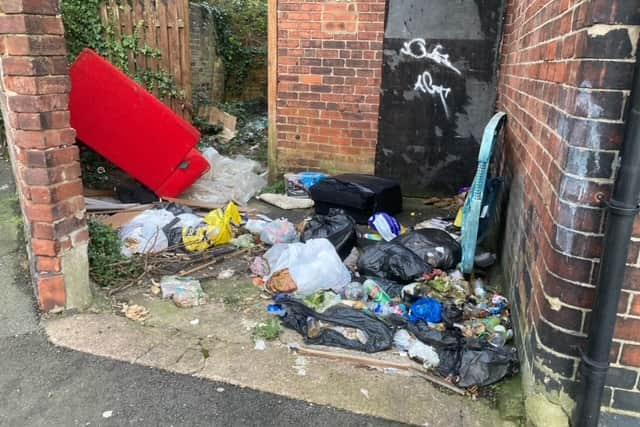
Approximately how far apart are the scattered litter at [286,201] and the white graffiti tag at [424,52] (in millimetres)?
2112

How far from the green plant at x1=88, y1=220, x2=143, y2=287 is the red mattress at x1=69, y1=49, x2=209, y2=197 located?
1735 millimetres

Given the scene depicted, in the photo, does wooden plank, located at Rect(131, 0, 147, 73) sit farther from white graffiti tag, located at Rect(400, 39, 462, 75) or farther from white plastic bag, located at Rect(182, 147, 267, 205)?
white graffiti tag, located at Rect(400, 39, 462, 75)

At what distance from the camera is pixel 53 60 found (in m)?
3.05

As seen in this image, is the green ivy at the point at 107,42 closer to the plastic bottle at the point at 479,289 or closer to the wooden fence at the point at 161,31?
the wooden fence at the point at 161,31

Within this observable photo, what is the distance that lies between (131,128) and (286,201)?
1927mm

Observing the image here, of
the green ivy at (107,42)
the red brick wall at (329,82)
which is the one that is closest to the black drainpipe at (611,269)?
the red brick wall at (329,82)

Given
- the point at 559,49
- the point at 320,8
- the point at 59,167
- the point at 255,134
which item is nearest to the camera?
the point at 559,49

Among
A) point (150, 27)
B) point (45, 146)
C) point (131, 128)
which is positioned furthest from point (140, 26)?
point (45, 146)

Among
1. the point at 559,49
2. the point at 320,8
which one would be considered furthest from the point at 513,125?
the point at 320,8

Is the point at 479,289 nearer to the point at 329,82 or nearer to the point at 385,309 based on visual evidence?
the point at 385,309

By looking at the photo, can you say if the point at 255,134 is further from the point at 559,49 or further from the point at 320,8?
the point at 559,49

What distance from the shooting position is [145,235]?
4699mm

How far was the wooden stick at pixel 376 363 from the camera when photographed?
2.83 metres

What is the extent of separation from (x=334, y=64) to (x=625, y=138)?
480 centimetres
